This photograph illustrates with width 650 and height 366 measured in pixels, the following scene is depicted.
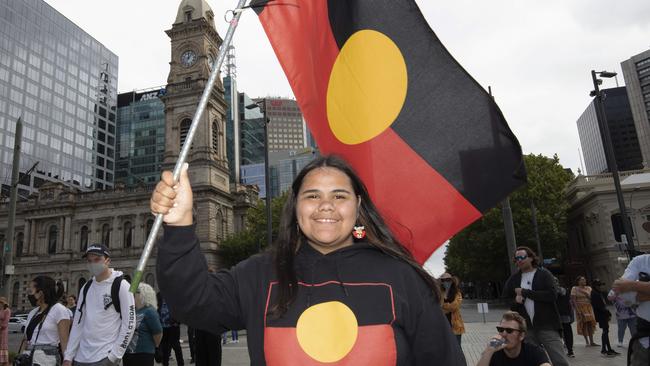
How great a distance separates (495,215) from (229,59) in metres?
A: 82.1

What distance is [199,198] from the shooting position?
159 ft

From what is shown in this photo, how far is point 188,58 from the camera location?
5203 cm

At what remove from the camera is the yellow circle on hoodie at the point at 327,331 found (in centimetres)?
192

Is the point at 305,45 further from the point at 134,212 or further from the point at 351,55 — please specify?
the point at 134,212

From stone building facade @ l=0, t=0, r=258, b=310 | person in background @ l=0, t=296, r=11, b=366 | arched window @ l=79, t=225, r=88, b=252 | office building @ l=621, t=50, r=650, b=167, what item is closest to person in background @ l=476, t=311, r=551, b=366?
person in background @ l=0, t=296, r=11, b=366

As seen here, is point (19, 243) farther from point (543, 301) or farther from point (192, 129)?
point (192, 129)

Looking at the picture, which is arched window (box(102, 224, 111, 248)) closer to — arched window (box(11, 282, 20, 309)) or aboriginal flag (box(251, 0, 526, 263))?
arched window (box(11, 282, 20, 309))

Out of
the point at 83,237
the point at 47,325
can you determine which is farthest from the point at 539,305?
the point at 83,237

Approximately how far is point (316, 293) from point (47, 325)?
5.12 meters

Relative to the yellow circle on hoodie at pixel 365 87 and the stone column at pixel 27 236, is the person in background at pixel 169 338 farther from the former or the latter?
the stone column at pixel 27 236

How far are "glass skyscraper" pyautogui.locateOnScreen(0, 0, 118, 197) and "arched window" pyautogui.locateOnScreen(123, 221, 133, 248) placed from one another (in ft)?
96.7

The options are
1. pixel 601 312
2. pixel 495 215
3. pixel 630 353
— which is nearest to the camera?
pixel 630 353

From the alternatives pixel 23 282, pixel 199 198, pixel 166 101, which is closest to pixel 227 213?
pixel 199 198

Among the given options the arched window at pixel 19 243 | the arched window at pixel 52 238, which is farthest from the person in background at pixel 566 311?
the arched window at pixel 19 243
